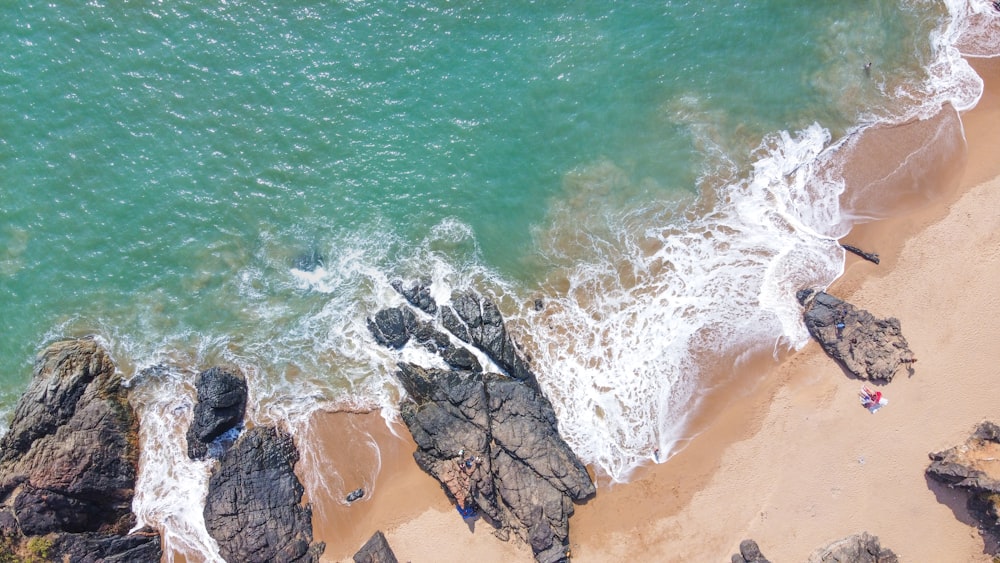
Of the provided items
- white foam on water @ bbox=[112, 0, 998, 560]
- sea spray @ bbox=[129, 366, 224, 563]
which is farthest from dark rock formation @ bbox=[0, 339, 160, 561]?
white foam on water @ bbox=[112, 0, 998, 560]

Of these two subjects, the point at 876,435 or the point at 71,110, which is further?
the point at 71,110

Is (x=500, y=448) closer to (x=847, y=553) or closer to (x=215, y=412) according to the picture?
(x=215, y=412)

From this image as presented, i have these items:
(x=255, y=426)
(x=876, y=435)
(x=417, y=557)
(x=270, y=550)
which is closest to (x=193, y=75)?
(x=255, y=426)

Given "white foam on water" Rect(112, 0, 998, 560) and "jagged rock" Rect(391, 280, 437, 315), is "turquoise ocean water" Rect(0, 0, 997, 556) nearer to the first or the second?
"white foam on water" Rect(112, 0, 998, 560)

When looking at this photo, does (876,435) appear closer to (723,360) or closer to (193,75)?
(723,360)

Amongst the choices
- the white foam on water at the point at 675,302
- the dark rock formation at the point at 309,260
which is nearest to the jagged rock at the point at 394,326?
the dark rock formation at the point at 309,260

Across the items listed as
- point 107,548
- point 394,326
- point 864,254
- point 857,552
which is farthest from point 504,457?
point 864,254
